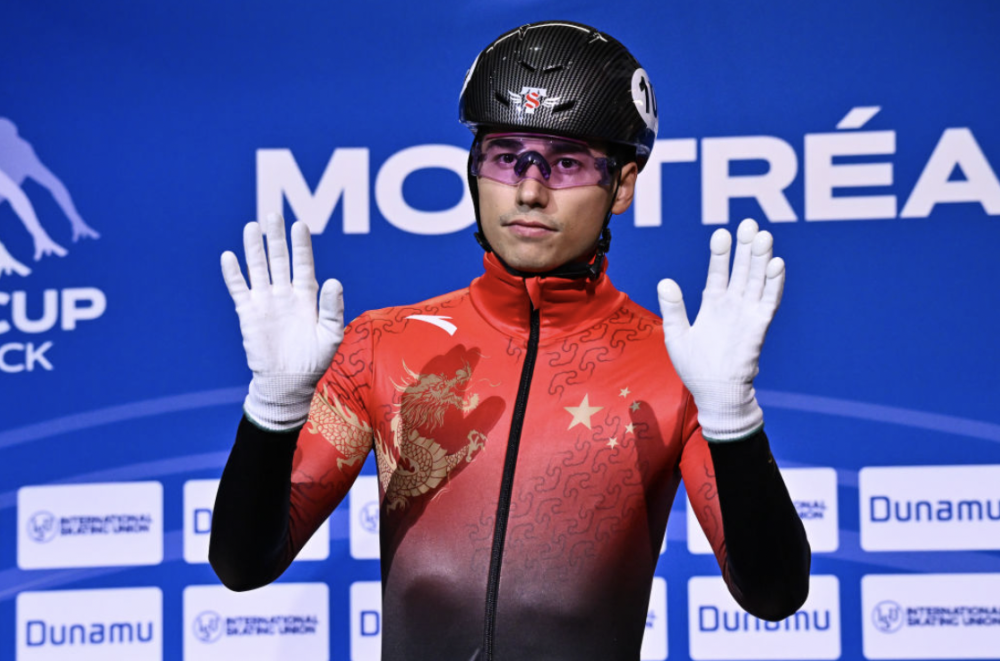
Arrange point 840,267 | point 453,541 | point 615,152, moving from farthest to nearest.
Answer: point 840,267 → point 615,152 → point 453,541

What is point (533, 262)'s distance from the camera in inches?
63.1

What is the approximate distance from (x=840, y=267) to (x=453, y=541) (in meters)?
1.51

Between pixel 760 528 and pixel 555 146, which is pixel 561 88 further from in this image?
pixel 760 528

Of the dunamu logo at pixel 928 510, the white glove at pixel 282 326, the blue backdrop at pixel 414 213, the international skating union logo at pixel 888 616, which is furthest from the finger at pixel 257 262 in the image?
the international skating union logo at pixel 888 616

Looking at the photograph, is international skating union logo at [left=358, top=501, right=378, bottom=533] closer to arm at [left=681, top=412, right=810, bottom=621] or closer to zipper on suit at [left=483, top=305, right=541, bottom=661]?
zipper on suit at [left=483, top=305, right=541, bottom=661]

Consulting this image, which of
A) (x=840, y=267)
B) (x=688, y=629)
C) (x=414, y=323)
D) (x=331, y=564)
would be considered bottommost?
(x=688, y=629)

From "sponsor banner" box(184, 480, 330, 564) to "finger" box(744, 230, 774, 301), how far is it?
1.67 metres

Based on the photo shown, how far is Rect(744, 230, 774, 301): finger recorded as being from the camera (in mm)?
1335

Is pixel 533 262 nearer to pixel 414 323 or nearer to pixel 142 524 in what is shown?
pixel 414 323

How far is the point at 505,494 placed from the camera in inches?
60.5

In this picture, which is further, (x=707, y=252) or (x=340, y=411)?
(x=707, y=252)

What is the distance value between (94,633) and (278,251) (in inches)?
69.7

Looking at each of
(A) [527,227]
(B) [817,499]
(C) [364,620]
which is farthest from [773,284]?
(C) [364,620]

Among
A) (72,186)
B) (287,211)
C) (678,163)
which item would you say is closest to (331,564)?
(287,211)
